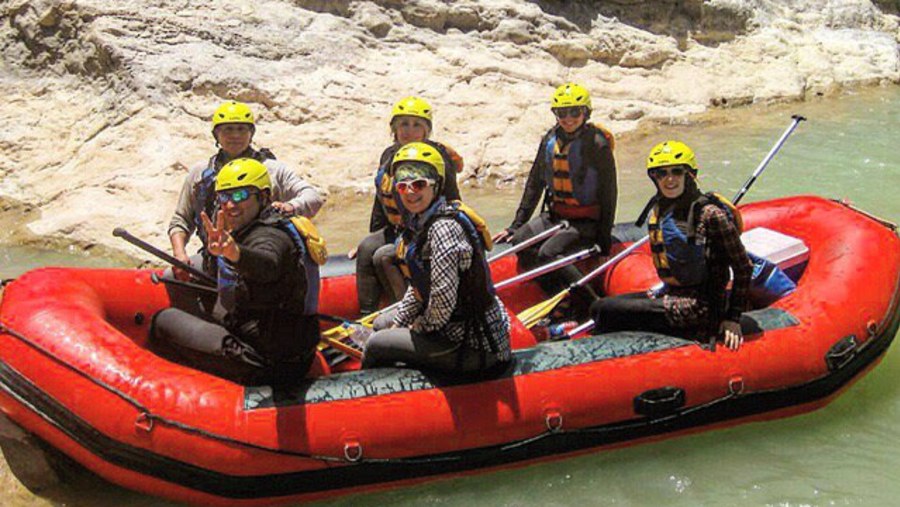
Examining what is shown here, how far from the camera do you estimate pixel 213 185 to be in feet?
14.8

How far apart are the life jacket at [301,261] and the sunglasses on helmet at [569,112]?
190cm

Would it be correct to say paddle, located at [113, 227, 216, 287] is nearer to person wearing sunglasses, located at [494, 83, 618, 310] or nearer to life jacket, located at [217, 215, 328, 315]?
life jacket, located at [217, 215, 328, 315]

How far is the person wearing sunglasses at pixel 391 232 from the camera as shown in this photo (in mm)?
4820

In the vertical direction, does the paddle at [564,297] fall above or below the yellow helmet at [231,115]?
below

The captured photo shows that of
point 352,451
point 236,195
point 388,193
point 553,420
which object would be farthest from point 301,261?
point 388,193

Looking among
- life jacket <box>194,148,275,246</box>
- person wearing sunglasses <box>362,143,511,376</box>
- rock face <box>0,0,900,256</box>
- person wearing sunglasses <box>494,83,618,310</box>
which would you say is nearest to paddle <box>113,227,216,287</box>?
life jacket <box>194,148,275,246</box>

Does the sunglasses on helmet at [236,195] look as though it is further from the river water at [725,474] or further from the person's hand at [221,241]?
the river water at [725,474]

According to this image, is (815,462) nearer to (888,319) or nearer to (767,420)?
(767,420)

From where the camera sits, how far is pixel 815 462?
13.9ft

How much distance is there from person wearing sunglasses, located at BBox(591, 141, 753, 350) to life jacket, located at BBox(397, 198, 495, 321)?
3.14 feet

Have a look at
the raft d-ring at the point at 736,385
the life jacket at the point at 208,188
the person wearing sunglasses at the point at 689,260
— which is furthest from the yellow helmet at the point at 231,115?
the raft d-ring at the point at 736,385

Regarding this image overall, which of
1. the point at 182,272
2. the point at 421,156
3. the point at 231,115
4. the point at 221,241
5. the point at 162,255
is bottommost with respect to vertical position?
the point at 182,272

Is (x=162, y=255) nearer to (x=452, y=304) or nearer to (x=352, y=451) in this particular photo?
(x=352, y=451)

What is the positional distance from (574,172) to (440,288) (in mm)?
1811
